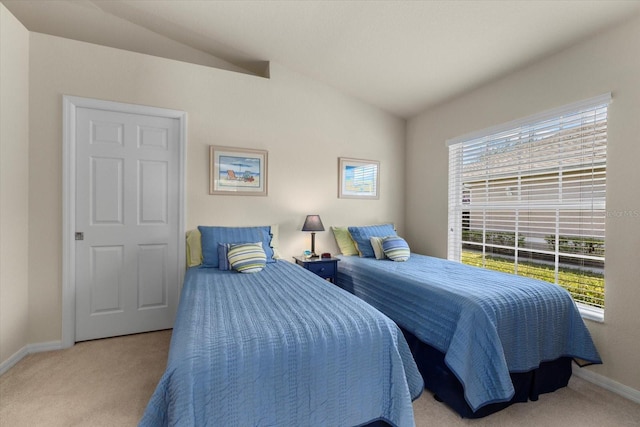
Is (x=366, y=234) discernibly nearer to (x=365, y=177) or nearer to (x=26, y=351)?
(x=365, y=177)

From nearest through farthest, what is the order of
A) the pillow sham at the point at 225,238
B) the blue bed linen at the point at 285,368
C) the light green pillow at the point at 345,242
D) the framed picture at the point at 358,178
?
the blue bed linen at the point at 285,368 < the pillow sham at the point at 225,238 < the light green pillow at the point at 345,242 < the framed picture at the point at 358,178

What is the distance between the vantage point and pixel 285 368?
3.86ft

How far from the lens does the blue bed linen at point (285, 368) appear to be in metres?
1.06

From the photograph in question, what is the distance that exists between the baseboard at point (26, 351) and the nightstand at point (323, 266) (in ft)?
7.25

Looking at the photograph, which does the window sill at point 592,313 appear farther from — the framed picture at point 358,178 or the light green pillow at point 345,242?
the framed picture at point 358,178

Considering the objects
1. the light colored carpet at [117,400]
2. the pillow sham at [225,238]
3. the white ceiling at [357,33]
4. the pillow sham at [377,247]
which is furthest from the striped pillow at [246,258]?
the white ceiling at [357,33]

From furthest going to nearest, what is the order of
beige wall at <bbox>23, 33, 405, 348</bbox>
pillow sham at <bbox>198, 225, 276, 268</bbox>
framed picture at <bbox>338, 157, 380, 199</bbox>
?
framed picture at <bbox>338, 157, 380, 199</bbox>
pillow sham at <bbox>198, 225, 276, 268</bbox>
beige wall at <bbox>23, 33, 405, 348</bbox>

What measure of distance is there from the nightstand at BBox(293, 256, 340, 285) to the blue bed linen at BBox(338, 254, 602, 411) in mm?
863

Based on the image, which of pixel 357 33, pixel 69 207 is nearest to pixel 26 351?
pixel 69 207

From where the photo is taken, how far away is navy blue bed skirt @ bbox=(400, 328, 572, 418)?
1.71m

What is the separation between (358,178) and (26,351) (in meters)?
3.54

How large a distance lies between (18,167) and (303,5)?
2.55 metres

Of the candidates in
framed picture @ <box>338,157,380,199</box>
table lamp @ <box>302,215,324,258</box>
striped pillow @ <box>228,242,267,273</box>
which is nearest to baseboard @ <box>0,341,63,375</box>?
striped pillow @ <box>228,242,267,273</box>

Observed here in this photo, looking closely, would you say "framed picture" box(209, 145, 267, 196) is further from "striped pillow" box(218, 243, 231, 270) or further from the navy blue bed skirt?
the navy blue bed skirt
